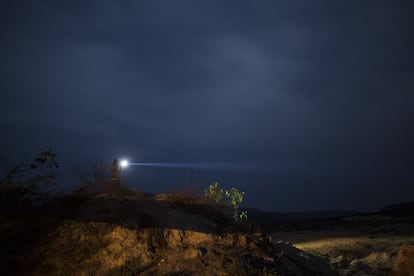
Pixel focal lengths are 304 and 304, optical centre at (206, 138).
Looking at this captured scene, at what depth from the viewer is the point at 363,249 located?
51.3 feet

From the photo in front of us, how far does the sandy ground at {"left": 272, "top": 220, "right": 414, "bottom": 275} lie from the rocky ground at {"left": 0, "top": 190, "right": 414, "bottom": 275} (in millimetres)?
875

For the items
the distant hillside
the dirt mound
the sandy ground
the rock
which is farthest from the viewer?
the distant hillside

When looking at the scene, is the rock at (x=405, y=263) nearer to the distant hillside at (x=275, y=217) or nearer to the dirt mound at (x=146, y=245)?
the dirt mound at (x=146, y=245)

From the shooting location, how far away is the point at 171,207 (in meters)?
10.1

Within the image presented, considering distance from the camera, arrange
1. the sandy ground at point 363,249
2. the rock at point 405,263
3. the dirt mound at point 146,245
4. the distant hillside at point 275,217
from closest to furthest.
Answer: the dirt mound at point 146,245 < the rock at point 405,263 < the sandy ground at point 363,249 < the distant hillside at point 275,217

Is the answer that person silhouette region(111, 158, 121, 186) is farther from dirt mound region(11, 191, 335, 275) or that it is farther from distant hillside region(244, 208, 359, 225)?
distant hillside region(244, 208, 359, 225)

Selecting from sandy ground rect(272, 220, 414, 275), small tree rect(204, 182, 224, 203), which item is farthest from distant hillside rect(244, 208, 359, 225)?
small tree rect(204, 182, 224, 203)

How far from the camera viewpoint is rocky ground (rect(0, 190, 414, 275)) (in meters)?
7.48

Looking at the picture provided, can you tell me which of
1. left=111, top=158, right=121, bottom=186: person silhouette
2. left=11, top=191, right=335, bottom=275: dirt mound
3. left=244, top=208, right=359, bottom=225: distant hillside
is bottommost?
left=244, top=208, right=359, bottom=225: distant hillside

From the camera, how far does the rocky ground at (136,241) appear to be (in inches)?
295

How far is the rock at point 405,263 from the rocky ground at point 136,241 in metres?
0.04

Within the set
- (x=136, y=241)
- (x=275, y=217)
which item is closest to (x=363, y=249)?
(x=136, y=241)

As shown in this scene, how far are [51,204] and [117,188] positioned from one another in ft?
6.78

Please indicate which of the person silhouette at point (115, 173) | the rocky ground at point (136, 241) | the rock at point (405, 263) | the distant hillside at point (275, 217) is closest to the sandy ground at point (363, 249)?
the rocky ground at point (136, 241)
